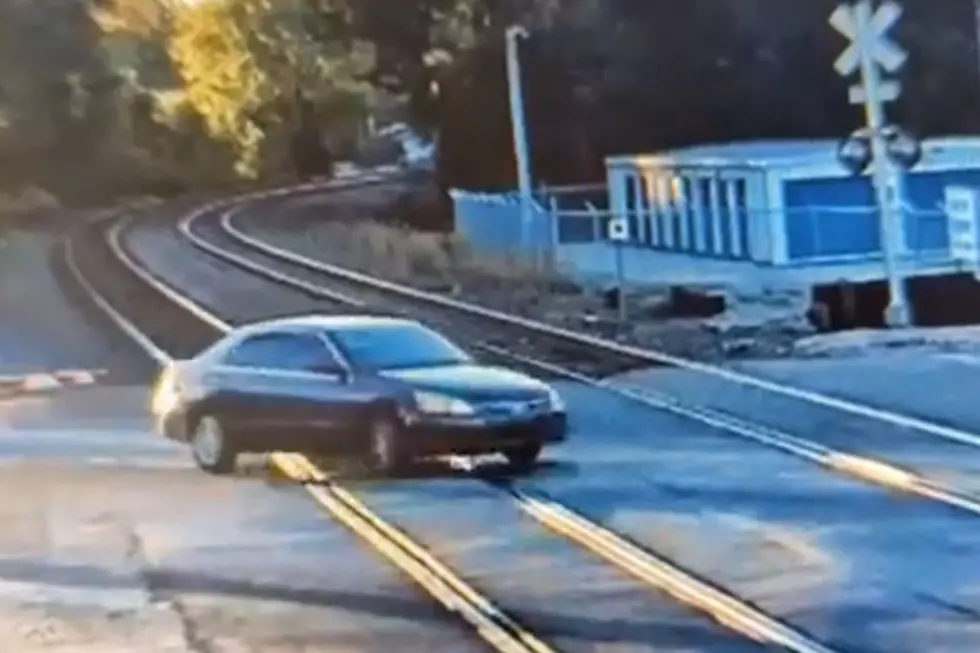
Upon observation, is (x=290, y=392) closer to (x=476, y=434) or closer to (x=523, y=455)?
(x=476, y=434)

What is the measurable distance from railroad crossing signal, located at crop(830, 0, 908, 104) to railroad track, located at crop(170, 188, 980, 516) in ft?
9.31

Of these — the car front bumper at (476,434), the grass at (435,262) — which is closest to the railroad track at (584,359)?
the grass at (435,262)

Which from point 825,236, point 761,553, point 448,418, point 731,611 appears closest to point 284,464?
point 448,418

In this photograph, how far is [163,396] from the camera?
1734 centimetres

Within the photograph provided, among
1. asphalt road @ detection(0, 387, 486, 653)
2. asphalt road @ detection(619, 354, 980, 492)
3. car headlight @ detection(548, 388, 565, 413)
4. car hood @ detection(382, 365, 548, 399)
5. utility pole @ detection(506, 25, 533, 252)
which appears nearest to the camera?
asphalt road @ detection(0, 387, 486, 653)

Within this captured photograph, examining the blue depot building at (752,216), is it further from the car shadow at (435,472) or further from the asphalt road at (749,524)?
the car shadow at (435,472)

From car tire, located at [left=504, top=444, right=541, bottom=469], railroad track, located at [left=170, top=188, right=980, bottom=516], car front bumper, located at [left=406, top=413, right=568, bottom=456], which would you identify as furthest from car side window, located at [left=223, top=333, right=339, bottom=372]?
railroad track, located at [left=170, top=188, right=980, bottom=516]

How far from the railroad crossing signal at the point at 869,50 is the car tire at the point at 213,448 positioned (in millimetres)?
7472

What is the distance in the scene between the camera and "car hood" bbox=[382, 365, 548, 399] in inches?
621

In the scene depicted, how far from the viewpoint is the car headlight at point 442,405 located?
51.4 ft

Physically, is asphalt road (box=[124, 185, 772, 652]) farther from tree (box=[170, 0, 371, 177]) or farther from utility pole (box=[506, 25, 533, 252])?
utility pole (box=[506, 25, 533, 252])

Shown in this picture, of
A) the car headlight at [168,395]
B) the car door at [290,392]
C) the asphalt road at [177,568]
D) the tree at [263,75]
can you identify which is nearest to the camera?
the asphalt road at [177,568]

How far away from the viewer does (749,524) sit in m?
13.1

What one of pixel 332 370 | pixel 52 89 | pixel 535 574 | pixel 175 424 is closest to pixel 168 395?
pixel 175 424
